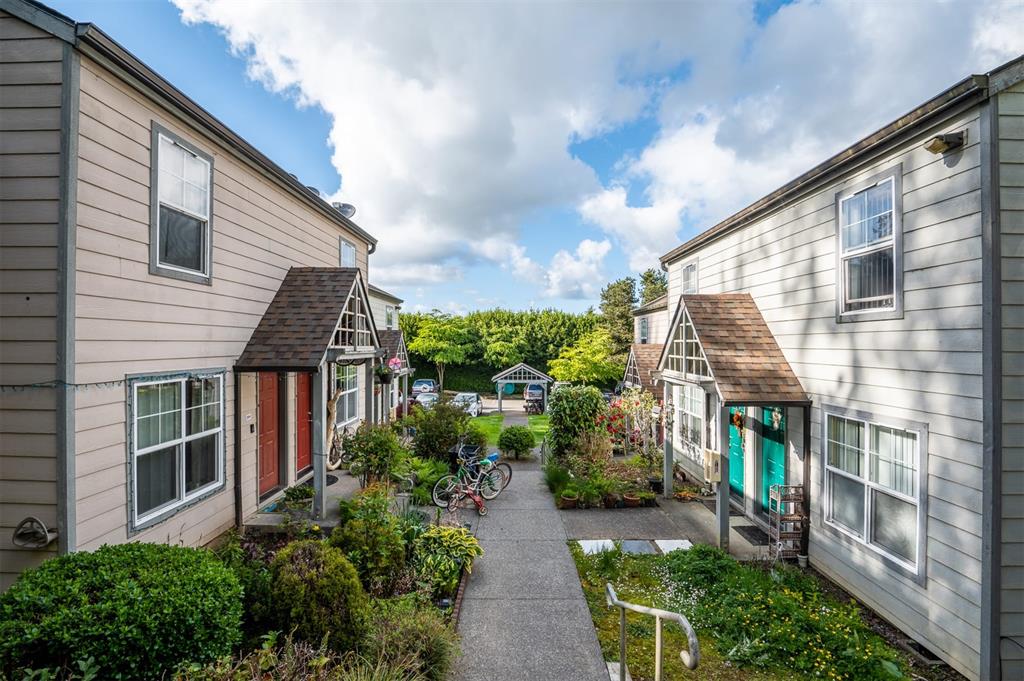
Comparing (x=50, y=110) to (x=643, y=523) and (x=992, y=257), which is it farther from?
(x=643, y=523)

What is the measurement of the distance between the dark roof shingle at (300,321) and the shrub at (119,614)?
3.74 m

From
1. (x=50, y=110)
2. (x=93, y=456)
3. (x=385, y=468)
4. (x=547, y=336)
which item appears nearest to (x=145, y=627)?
(x=93, y=456)

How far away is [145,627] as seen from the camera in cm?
336

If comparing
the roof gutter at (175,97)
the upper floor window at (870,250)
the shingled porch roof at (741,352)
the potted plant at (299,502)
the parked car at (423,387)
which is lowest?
the parked car at (423,387)

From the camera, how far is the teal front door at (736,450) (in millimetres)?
9836

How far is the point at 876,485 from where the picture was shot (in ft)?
19.3

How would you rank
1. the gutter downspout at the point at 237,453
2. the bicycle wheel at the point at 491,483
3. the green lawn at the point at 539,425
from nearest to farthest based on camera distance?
the gutter downspout at the point at 237,453 → the bicycle wheel at the point at 491,483 → the green lawn at the point at 539,425

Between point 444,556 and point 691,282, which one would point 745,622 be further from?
point 691,282

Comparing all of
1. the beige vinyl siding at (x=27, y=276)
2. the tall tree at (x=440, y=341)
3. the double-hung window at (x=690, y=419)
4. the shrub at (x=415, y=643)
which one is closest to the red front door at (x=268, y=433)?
the beige vinyl siding at (x=27, y=276)

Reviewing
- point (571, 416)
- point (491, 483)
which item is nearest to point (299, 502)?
point (491, 483)

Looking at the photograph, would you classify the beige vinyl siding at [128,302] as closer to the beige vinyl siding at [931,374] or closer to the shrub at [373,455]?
the shrub at [373,455]

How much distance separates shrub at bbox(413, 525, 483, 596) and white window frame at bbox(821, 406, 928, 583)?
5312mm

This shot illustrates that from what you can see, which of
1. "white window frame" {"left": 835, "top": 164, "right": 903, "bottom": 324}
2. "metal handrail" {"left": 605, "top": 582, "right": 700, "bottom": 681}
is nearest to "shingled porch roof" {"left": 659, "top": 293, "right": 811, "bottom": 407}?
"white window frame" {"left": 835, "top": 164, "right": 903, "bottom": 324}

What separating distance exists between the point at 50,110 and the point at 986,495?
9.90 m
